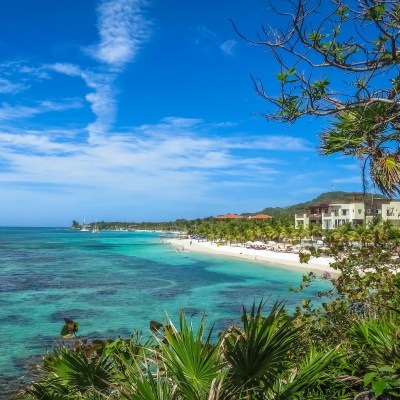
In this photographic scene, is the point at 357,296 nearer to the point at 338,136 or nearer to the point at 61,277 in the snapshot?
the point at 338,136

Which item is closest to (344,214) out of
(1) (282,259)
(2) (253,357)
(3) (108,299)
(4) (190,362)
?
(1) (282,259)

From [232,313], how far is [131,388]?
859 inches

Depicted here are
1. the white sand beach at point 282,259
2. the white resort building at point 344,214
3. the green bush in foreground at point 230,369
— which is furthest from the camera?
the white resort building at point 344,214

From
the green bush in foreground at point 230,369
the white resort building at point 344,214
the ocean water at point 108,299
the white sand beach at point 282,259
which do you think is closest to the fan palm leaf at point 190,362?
the green bush in foreground at point 230,369

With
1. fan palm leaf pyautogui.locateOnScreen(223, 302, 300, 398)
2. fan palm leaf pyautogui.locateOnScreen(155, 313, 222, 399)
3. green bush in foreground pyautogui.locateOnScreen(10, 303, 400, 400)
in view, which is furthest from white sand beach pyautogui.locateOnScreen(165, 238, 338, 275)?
fan palm leaf pyautogui.locateOnScreen(155, 313, 222, 399)

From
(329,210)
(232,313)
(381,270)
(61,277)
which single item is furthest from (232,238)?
(381,270)

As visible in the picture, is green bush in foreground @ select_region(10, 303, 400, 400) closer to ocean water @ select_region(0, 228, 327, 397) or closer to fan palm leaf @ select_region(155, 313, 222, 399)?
fan palm leaf @ select_region(155, 313, 222, 399)

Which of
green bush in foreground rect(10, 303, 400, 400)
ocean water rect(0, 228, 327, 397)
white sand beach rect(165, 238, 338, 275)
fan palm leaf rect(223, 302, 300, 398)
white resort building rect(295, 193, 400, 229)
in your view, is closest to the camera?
green bush in foreground rect(10, 303, 400, 400)

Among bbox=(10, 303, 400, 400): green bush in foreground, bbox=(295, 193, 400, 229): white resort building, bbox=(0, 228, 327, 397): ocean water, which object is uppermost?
bbox=(295, 193, 400, 229): white resort building

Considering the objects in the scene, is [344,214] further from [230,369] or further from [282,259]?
[230,369]

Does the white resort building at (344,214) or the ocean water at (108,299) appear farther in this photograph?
the white resort building at (344,214)

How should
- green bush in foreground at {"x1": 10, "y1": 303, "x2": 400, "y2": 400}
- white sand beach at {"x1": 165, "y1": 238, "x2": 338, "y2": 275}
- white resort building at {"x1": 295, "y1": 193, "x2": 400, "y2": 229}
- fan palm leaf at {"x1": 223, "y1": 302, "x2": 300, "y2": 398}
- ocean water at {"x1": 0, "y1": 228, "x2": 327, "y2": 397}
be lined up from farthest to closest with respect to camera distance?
1. white resort building at {"x1": 295, "y1": 193, "x2": 400, "y2": 229}
2. white sand beach at {"x1": 165, "y1": 238, "x2": 338, "y2": 275}
3. ocean water at {"x1": 0, "y1": 228, "x2": 327, "y2": 397}
4. fan palm leaf at {"x1": 223, "y1": 302, "x2": 300, "y2": 398}
5. green bush in foreground at {"x1": 10, "y1": 303, "x2": 400, "y2": 400}

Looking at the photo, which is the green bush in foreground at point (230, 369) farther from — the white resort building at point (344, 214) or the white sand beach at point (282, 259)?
the white resort building at point (344, 214)

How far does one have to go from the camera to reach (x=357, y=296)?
22.2 feet
